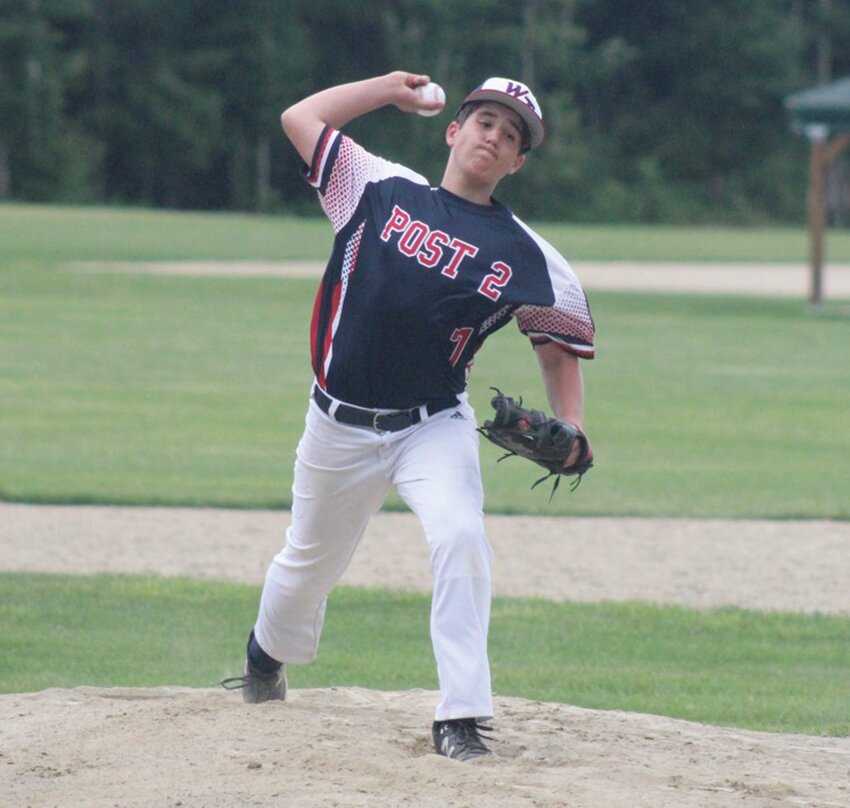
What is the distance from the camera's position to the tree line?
192 feet

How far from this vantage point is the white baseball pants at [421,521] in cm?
478

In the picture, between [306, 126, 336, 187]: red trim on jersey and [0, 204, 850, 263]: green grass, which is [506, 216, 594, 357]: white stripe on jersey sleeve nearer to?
[306, 126, 336, 187]: red trim on jersey

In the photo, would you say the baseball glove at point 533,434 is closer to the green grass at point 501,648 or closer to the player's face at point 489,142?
the player's face at point 489,142

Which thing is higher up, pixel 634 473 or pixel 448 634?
pixel 448 634

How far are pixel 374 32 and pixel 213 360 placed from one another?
4928 centimetres

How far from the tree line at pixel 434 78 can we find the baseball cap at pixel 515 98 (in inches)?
2094

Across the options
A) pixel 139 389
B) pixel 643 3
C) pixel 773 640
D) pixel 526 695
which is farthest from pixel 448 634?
pixel 643 3

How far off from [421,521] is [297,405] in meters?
9.91

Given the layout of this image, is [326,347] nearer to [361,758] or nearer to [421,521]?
[421,521]

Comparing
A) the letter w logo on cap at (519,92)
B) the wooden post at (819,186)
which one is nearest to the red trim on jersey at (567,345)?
the letter w logo on cap at (519,92)

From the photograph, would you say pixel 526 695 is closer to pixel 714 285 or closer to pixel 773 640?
pixel 773 640

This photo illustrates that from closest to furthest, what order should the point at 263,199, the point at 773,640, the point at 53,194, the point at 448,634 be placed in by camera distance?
the point at 448,634, the point at 773,640, the point at 53,194, the point at 263,199

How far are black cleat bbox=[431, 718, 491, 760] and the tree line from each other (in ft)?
176

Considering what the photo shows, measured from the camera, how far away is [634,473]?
1168cm
